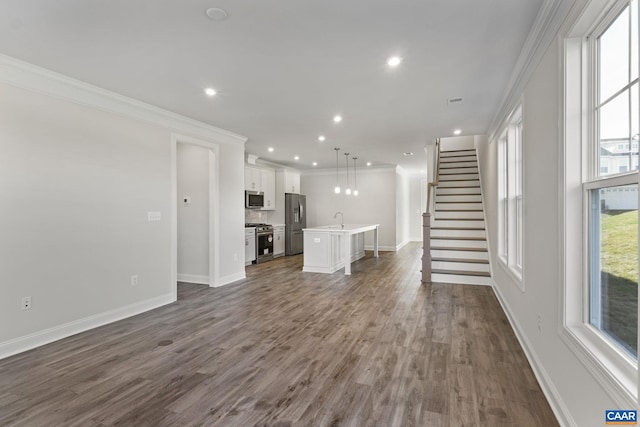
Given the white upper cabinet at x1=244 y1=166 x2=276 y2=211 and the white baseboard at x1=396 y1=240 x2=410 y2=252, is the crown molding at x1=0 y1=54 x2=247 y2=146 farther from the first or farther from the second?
the white baseboard at x1=396 y1=240 x2=410 y2=252

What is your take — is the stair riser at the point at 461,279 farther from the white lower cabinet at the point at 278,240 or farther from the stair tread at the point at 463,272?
the white lower cabinet at the point at 278,240

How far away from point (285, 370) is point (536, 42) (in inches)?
127

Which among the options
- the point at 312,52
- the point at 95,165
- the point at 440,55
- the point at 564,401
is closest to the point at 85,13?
the point at 312,52

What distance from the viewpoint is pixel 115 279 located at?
3891 millimetres

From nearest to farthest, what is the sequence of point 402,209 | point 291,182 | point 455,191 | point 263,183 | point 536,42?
point 536,42, point 455,191, point 263,183, point 291,182, point 402,209

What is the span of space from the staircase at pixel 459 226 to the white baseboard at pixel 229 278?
353 cm

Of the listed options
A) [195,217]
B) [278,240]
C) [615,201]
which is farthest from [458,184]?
[615,201]

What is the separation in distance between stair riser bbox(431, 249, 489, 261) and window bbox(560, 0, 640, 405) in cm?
414

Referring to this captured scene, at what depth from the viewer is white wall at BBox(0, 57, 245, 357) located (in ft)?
9.85

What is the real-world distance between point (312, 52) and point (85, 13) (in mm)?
1656

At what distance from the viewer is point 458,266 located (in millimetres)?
5844

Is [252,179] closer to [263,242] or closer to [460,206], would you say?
[263,242]

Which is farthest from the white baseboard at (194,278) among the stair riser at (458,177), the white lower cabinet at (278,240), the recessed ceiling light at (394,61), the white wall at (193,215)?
the stair riser at (458,177)

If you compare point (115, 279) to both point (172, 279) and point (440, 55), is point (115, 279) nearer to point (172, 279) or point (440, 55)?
point (172, 279)
